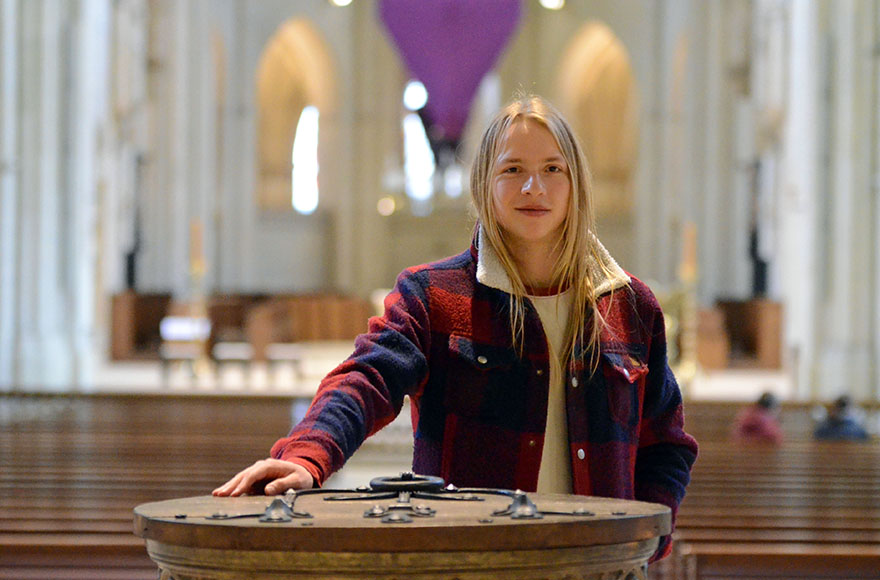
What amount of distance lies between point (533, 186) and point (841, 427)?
7392mm

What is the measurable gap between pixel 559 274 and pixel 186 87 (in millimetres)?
20112

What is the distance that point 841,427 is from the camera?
8.62 metres

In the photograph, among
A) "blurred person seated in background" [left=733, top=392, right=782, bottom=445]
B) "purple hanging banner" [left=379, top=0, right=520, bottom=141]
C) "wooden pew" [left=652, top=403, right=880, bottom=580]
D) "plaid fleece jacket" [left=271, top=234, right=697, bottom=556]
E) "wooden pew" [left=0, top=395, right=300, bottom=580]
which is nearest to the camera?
"plaid fleece jacket" [left=271, top=234, right=697, bottom=556]

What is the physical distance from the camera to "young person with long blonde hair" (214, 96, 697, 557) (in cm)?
172

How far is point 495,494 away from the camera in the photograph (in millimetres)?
1521

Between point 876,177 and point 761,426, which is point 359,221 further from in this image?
point 761,426

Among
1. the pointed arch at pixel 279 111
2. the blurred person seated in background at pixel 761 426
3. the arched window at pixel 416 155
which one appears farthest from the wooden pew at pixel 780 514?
the pointed arch at pixel 279 111

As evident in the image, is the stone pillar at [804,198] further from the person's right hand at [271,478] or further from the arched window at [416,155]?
the person's right hand at [271,478]

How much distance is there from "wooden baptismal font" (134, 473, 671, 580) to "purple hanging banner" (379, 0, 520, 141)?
1371cm

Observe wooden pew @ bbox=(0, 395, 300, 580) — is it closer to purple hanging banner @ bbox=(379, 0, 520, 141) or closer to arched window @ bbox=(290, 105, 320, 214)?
purple hanging banner @ bbox=(379, 0, 520, 141)

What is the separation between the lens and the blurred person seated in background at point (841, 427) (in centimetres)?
857

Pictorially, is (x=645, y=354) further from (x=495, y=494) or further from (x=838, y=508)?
(x=838, y=508)

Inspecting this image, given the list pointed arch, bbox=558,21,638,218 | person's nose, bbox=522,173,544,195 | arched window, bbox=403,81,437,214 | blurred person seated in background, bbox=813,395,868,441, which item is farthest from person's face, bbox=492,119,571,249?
pointed arch, bbox=558,21,638,218

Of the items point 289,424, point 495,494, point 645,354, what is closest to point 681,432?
point 645,354
